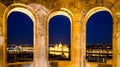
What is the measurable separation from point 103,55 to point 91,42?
96 cm

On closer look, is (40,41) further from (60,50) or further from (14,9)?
(60,50)

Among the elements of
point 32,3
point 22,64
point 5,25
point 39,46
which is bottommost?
point 22,64

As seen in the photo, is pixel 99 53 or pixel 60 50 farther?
pixel 60 50

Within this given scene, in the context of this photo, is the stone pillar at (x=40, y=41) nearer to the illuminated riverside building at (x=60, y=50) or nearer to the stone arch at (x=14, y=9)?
the stone arch at (x=14, y=9)

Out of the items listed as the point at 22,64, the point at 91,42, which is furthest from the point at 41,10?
the point at 91,42

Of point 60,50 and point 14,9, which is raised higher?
point 14,9

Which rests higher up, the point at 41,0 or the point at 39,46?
the point at 41,0

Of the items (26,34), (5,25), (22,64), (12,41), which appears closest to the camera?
(5,25)

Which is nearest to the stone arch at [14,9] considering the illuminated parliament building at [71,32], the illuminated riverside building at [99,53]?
the illuminated parliament building at [71,32]

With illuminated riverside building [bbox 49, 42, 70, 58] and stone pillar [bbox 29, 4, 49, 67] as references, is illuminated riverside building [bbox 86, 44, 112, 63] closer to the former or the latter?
illuminated riverside building [bbox 49, 42, 70, 58]

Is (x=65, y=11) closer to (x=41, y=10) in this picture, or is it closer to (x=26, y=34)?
(x=41, y=10)

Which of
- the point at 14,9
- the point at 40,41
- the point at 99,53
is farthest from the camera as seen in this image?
the point at 99,53

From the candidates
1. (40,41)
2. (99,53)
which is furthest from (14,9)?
(99,53)

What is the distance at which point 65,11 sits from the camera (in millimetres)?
9758
